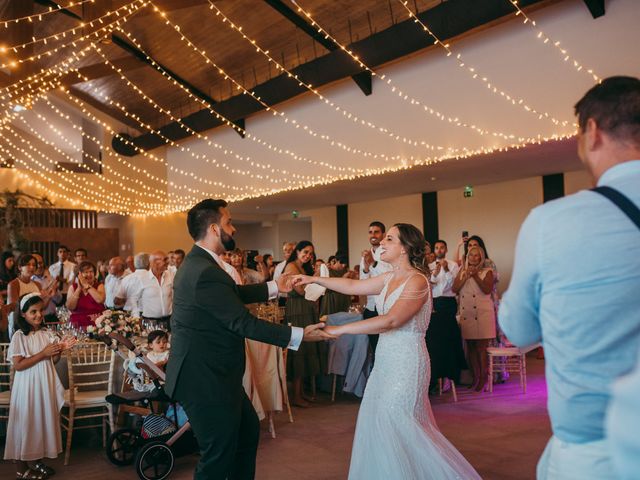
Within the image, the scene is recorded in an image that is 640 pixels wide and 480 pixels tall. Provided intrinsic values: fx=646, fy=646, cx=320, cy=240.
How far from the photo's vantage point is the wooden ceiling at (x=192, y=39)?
979cm

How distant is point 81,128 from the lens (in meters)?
18.0

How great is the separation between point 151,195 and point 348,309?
444 inches

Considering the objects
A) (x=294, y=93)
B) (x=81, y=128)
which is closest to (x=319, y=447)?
(x=294, y=93)

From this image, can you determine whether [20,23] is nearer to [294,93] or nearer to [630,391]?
[294,93]

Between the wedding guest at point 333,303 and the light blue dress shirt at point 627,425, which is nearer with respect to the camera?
the light blue dress shirt at point 627,425

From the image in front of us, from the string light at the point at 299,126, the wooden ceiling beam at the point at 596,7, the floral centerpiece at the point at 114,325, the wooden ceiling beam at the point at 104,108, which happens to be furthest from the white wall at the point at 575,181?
the wooden ceiling beam at the point at 104,108

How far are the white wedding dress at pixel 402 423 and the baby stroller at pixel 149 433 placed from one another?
152 centimetres

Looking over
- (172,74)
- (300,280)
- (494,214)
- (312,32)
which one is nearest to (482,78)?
(312,32)

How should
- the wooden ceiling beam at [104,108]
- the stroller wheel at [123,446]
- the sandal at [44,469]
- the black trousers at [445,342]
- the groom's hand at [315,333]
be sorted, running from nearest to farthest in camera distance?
the groom's hand at [315,333] < the sandal at [44,469] < the stroller wheel at [123,446] < the black trousers at [445,342] < the wooden ceiling beam at [104,108]

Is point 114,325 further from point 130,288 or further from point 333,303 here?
point 333,303

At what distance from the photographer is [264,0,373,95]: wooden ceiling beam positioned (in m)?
10.1

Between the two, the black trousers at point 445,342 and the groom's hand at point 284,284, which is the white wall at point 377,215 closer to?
the black trousers at point 445,342

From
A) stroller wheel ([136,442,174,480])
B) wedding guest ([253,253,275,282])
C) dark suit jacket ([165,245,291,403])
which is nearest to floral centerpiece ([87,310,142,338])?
stroller wheel ([136,442,174,480])

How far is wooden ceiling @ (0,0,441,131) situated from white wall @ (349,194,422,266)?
15.4 feet
